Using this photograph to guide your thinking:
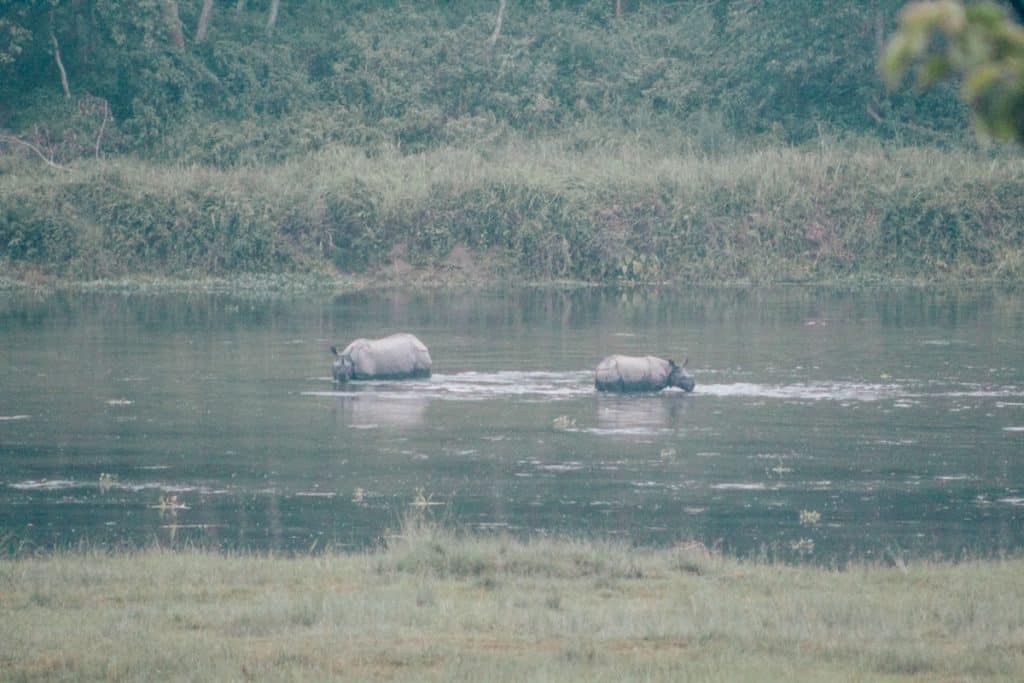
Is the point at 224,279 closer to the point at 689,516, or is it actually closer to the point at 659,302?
the point at 659,302

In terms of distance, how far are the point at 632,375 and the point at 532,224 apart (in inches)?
855

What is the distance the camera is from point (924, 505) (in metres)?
15.1

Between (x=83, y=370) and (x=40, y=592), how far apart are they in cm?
1468

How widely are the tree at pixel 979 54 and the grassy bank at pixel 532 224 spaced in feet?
128

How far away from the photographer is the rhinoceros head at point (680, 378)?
73.3ft

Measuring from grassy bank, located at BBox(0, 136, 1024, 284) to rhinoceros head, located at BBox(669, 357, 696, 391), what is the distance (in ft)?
68.8

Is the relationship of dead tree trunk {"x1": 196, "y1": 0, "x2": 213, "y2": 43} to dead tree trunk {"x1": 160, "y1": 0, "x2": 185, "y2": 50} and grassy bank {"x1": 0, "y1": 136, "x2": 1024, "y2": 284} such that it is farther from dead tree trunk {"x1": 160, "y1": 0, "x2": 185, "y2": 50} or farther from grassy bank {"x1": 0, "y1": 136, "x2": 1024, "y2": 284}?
grassy bank {"x1": 0, "y1": 136, "x2": 1024, "y2": 284}

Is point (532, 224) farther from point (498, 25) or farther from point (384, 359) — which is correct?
point (384, 359)

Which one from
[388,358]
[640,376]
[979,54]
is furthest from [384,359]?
[979,54]

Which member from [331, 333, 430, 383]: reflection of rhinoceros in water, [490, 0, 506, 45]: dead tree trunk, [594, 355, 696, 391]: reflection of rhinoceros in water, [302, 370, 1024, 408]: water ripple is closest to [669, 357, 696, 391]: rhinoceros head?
[594, 355, 696, 391]: reflection of rhinoceros in water

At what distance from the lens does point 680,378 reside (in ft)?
73.4

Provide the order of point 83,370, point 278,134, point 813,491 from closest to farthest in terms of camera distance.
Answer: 1. point 813,491
2. point 83,370
3. point 278,134

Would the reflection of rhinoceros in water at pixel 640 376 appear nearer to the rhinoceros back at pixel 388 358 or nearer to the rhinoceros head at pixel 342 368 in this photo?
the rhinoceros back at pixel 388 358

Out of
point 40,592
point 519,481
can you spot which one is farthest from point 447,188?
point 40,592
